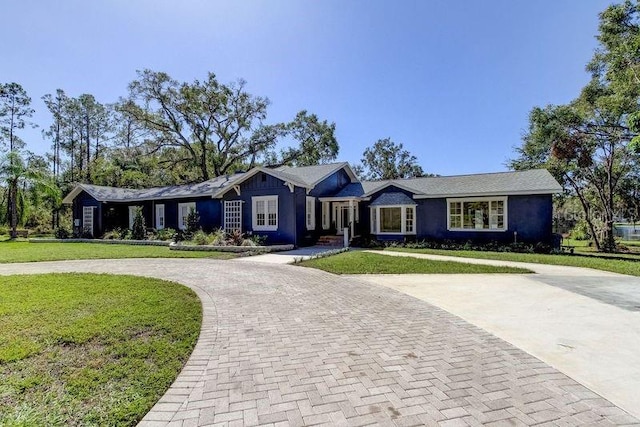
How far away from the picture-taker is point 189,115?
31.5m

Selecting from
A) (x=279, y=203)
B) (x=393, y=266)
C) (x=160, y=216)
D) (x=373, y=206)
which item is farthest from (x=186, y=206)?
(x=393, y=266)

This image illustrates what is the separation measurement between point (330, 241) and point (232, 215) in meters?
5.80

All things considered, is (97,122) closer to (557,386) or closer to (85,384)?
(85,384)

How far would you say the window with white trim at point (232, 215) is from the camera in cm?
1866

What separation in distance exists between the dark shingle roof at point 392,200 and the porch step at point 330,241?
9.11ft

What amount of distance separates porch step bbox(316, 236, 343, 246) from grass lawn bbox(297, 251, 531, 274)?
219 inches

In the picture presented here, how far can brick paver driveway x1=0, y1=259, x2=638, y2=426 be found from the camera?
283 cm

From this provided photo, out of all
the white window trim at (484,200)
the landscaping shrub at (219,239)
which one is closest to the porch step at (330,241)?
the landscaping shrub at (219,239)

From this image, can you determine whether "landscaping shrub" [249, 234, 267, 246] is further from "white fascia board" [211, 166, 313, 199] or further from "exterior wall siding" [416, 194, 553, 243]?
"exterior wall siding" [416, 194, 553, 243]

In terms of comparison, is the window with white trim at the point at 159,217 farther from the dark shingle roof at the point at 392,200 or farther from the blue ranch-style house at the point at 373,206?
the dark shingle roof at the point at 392,200

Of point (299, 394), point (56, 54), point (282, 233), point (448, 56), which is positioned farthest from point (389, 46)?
point (299, 394)

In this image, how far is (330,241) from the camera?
60.5 ft

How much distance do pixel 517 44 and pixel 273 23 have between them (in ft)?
38.2

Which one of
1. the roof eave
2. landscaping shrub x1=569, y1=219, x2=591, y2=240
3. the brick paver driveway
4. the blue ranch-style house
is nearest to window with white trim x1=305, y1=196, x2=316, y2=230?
the blue ranch-style house
